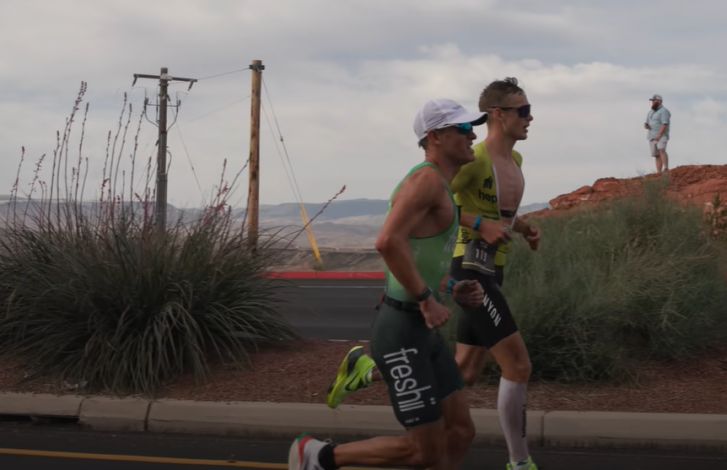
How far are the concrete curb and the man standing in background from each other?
47.3 ft

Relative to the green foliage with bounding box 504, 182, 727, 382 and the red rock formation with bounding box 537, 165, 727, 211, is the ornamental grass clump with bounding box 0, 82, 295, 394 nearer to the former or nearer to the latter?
the green foliage with bounding box 504, 182, 727, 382

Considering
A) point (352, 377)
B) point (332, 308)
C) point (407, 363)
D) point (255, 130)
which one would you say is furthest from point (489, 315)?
point (255, 130)

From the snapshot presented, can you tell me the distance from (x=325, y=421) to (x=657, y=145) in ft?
50.3

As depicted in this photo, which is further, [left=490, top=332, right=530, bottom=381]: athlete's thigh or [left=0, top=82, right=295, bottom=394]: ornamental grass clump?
[left=0, top=82, right=295, bottom=394]: ornamental grass clump

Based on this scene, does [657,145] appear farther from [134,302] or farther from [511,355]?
[511,355]

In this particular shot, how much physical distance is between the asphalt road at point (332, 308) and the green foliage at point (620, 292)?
2.23 metres

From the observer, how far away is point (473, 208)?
584 cm

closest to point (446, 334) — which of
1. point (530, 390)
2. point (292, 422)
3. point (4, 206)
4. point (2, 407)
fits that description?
point (530, 390)

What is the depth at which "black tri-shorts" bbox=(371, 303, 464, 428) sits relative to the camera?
4586 millimetres

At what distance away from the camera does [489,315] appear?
18.5 feet

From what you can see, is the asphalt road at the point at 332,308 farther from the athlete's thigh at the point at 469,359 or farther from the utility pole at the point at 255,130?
the utility pole at the point at 255,130

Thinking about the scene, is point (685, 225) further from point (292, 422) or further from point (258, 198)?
point (258, 198)

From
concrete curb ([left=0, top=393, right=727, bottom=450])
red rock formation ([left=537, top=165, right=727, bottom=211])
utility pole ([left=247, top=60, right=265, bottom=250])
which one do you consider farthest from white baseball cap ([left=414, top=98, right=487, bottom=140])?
utility pole ([left=247, top=60, right=265, bottom=250])

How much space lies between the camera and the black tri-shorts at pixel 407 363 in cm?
459
